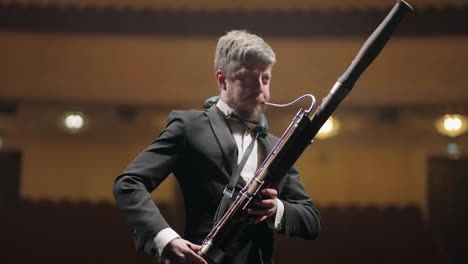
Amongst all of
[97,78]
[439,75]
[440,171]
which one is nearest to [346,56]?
[439,75]

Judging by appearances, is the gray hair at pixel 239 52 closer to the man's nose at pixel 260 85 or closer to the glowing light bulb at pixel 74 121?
the man's nose at pixel 260 85

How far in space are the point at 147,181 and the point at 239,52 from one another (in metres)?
0.28

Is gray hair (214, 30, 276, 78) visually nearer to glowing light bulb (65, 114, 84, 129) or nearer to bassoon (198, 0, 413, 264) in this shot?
bassoon (198, 0, 413, 264)

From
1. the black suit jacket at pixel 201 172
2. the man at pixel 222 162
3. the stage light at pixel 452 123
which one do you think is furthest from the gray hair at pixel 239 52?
the stage light at pixel 452 123

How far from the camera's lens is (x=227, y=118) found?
1026 millimetres

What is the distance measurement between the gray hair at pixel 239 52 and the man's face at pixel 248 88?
1cm

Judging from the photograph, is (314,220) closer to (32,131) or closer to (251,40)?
(251,40)

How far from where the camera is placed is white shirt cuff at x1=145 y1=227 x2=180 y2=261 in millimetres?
883

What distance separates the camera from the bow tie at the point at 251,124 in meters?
1.02

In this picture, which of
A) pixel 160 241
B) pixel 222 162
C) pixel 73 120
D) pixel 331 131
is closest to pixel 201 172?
pixel 222 162

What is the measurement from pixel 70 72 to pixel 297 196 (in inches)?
135

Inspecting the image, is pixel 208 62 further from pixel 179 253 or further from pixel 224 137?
pixel 179 253

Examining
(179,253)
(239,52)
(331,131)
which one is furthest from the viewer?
(331,131)

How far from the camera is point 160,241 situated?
2.91 ft
